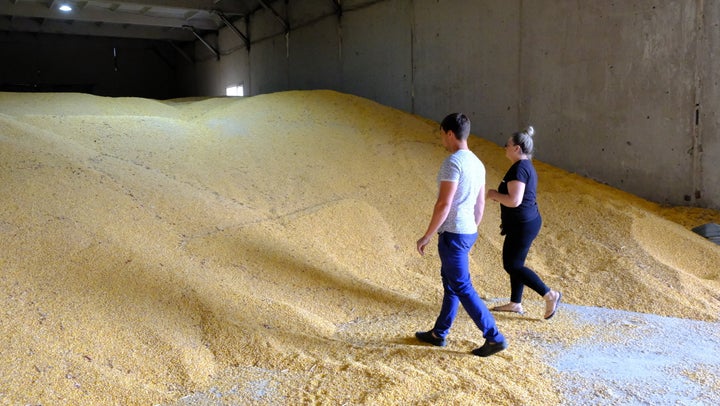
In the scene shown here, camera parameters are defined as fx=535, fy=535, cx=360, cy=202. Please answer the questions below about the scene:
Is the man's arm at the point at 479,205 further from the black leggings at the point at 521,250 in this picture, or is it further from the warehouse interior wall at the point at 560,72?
the warehouse interior wall at the point at 560,72

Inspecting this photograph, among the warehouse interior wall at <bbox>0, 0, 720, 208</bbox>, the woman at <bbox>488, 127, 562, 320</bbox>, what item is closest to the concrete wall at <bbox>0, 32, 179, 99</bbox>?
the warehouse interior wall at <bbox>0, 0, 720, 208</bbox>

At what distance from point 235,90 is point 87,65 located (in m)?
7.23

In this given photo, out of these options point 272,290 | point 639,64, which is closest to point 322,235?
point 272,290

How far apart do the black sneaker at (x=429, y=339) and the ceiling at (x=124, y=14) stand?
10681 millimetres

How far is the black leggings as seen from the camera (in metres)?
3.46

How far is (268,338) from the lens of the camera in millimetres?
3086

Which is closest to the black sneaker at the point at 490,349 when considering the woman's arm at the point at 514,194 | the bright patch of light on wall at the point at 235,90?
the woman's arm at the point at 514,194

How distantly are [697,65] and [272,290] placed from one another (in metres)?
4.65

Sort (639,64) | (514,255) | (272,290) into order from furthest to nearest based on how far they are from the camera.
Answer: (639,64)
(272,290)
(514,255)

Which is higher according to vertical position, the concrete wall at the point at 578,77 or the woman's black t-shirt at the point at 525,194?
the concrete wall at the point at 578,77

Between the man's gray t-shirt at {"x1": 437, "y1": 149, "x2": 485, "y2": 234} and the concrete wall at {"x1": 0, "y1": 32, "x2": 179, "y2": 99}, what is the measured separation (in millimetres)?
19025

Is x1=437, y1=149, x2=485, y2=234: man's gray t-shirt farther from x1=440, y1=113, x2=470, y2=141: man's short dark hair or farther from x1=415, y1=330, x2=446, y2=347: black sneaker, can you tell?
x1=415, y1=330, x2=446, y2=347: black sneaker

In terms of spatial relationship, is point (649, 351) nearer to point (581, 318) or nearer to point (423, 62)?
point (581, 318)

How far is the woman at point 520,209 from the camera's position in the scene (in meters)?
3.32
